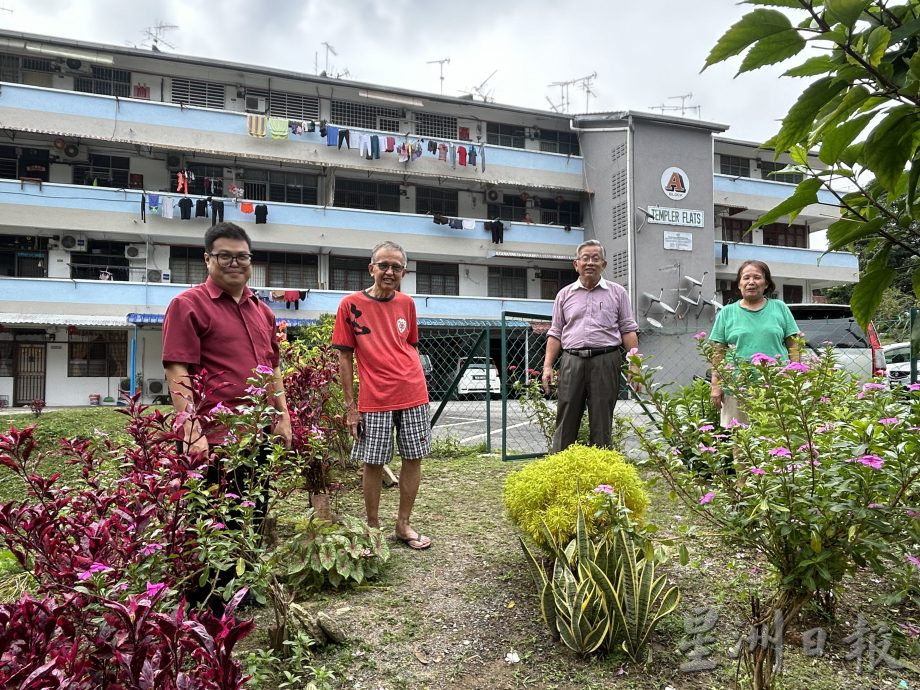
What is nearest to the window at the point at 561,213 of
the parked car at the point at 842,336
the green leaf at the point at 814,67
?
the parked car at the point at 842,336

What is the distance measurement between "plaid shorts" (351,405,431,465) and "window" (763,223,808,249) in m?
27.0

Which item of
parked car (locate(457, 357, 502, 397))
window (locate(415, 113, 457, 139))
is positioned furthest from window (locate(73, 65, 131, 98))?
parked car (locate(457, 357, 502, 397))

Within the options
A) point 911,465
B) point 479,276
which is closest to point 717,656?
point 911,465

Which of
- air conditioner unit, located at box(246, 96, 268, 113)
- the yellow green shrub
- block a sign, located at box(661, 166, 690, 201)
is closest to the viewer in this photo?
the yellow green shrub

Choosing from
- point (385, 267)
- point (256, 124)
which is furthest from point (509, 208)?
point (385, 267)

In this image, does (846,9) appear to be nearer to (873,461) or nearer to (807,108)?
(807,108)

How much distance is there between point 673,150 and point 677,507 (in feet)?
65.8

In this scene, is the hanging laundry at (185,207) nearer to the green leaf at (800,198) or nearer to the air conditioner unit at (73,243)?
the air conditioner unit at (73,243)

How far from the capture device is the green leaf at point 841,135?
2.64 ft

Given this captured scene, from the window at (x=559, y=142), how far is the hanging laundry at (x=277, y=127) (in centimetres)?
998

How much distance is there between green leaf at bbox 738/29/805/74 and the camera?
72 cm

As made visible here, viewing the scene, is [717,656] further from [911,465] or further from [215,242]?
[215,242]

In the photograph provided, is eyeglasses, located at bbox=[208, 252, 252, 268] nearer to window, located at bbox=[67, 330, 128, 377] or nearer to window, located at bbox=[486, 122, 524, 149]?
window, located at bbox=[67, 330, 128, 377]

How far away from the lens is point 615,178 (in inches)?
852
